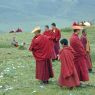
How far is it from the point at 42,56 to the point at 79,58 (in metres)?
1.30

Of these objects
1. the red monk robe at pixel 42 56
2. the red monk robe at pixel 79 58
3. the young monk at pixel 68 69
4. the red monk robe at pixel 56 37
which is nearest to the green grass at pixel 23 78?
the young monk at pixel 68 69

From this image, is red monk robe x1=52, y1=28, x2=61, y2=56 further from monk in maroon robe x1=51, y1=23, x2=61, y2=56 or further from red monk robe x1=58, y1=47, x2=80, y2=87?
red monk robe x1=58, y1=47, x2=80, y2=87

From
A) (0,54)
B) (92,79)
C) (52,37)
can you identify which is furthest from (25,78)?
(0,54)

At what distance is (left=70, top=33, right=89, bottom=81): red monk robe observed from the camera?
21134 millimetres

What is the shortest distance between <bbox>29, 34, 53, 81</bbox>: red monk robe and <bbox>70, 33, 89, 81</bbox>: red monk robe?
41.2 inches

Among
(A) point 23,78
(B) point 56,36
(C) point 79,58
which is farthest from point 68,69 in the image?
(B) point 56,36

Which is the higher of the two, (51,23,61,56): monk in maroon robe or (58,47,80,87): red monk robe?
(51,23,61,56): monk in maroon robe

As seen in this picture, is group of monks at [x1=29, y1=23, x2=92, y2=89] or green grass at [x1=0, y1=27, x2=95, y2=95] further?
group of monks at [x1=29, y1=23, x2=92, y2=89]

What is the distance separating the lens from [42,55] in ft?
71.5

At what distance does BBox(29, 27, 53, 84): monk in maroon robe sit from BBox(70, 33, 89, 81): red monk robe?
1047mm

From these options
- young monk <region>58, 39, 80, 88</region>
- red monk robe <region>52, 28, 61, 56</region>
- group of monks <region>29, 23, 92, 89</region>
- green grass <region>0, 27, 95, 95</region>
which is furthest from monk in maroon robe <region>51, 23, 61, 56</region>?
young monk <region>58, 39, 80, 88</region>

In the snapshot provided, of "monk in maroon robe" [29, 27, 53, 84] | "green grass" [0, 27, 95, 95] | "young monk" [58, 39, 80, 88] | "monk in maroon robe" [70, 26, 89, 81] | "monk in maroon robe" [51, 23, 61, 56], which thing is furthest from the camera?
"monk in maroon robe" [51, 23, 61, 56]

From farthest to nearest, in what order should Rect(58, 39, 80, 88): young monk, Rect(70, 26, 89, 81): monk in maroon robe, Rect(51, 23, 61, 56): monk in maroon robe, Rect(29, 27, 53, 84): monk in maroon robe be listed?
Rect(51, 23, 61, 56): monk in maroon robe, Rect(29, 27, 53, 84): monk in maroon robe, Rect(70, 26, 89, 81): monk in maroon robe, Rect(58, 39, 80, 88): young monk

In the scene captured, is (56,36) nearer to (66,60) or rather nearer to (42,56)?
(42,56)
